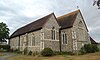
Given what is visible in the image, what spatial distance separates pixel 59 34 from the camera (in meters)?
33.5

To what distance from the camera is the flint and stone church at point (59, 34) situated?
3049 cm

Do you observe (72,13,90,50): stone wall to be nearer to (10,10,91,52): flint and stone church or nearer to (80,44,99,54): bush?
(10,10,91,52): flint and stone church

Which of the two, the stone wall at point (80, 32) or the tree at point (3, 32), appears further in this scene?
the tree at point (3, 32)

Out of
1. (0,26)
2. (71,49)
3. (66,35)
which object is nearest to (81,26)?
(66,35)

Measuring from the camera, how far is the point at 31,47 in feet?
110

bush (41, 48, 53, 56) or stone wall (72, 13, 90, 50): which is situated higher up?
stone wall (72, 13, 90, 50)

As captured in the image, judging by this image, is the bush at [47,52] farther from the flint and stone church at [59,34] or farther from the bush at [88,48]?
the bush at [88,48]

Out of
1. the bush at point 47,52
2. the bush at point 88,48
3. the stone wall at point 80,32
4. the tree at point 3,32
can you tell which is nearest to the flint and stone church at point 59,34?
the stone wall at point 80,32

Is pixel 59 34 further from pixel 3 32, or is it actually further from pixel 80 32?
pixel 3 32

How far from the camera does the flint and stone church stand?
30.5 meters

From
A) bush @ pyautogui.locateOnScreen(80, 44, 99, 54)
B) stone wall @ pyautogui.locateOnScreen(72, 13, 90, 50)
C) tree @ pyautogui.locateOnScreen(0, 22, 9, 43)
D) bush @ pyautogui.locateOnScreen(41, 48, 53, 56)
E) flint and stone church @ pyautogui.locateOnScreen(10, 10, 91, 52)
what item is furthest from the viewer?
tree @ pyautogui.locateOnScreen(0, 22, 9, 43)

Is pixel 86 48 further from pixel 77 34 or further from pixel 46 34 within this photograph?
pixel 46 34

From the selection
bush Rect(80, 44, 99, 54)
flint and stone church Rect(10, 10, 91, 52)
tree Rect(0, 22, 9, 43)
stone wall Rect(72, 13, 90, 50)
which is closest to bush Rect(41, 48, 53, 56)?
flint and stone church Rect(10, 10, 91, 52)

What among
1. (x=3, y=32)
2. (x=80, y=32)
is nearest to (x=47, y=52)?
(x=80, y=32)
